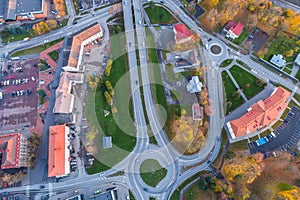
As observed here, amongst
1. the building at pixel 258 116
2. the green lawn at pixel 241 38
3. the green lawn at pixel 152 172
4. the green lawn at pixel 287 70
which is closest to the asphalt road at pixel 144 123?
the green lawn at pixel 152 172

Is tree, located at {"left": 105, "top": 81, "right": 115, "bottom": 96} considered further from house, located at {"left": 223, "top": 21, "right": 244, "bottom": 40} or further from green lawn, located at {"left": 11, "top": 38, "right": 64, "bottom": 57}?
house, located at {"left": 223, "top": 21, "right": 244, "bottom": 40}

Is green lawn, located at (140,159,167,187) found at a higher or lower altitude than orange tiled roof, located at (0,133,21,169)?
lower

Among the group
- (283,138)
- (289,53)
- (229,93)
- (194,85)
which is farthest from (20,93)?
(289,53)

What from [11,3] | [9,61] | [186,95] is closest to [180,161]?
[186,95]

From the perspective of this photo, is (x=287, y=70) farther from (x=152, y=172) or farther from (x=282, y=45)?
(x=152, y=172)

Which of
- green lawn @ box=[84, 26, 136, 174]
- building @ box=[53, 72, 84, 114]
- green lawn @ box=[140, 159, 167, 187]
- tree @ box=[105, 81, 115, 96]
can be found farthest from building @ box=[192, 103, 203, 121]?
building @ box=[53, 72, 84, 114]

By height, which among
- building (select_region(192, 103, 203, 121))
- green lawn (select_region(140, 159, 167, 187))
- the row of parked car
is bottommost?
green lawn (select_region(140, 159, 167, 187))
